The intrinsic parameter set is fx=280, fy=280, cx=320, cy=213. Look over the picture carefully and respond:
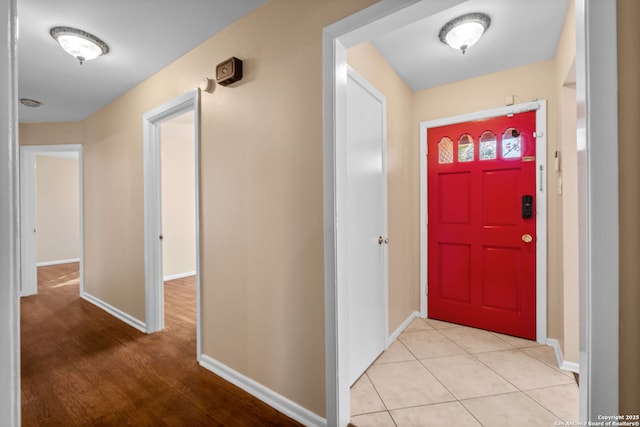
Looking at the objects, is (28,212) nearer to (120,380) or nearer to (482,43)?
(120,380)

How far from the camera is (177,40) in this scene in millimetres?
2066

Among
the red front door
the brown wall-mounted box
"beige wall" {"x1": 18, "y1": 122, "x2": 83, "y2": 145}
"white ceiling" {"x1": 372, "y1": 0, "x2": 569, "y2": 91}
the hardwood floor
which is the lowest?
the hardwood floor

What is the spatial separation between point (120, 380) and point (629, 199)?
9.31 ft

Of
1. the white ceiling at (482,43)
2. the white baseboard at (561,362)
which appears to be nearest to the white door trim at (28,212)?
the white ceiling at (482,43)

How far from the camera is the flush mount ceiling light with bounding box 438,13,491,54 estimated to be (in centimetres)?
181

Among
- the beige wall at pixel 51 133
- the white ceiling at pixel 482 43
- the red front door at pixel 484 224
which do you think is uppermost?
the white ceiling at pixel 482 43

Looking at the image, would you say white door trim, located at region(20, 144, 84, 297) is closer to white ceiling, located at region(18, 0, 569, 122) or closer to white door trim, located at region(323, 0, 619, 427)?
white ceiling, located at region(18, 0, 569, 122)

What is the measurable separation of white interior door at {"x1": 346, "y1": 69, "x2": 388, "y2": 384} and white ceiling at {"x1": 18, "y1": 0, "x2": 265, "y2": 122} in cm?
95

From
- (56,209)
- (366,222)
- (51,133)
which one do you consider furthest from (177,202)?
(366,222)

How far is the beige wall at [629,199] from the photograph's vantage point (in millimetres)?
854

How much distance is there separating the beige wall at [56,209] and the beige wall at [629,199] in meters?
8.49

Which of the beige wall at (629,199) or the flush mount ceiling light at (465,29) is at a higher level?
the flush mount ceiling light at (465,29)

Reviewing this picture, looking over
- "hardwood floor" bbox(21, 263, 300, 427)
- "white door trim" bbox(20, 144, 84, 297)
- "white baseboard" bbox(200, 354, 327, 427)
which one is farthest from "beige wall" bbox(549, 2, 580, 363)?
"white door trim" bbox(20, 144, 84, 297)

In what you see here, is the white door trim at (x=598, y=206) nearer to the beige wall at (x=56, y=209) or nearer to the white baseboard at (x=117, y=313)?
the white baseboard at (x=117, y=313)
